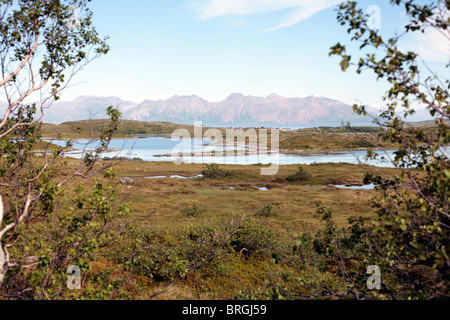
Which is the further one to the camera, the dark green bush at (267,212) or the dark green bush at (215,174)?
the dark green bush at (215,174)

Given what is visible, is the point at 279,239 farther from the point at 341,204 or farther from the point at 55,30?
the point at 341,204

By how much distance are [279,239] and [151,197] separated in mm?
30718

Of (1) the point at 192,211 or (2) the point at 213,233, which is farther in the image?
(1) the point at 192,211

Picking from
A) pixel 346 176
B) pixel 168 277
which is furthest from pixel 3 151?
pixel 346 176

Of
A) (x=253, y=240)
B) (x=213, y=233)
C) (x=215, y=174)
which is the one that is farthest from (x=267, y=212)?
(x=215, y=174)

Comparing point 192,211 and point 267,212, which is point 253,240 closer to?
point 267,212

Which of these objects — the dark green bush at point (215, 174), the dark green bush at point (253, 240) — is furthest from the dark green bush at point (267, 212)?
the dark green bush at point (215, 174)

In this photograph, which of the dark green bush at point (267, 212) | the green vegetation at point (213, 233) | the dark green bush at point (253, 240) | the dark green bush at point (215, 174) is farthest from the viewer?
the dark green bush at point (215, 174)

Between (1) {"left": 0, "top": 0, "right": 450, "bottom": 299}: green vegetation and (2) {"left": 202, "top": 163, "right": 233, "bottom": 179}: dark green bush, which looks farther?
(2) {"left": 202, "top": 163, "right": 233, "bottom": 179}: dark green bush

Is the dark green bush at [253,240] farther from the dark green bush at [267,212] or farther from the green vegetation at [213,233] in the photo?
the dark green bush at [267,212]

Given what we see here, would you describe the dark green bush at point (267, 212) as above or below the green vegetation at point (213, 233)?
below

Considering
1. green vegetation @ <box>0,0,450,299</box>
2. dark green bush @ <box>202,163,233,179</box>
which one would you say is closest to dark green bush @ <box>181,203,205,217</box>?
green vegetation @ <box>0,0,450,299</box>

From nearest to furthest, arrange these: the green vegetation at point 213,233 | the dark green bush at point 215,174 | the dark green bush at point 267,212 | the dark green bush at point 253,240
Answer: the green vegetation at point 213,233 < the dark green bush at point 253,240 < the dark green bush at point 267,212 < the dark green bush at point 215,174

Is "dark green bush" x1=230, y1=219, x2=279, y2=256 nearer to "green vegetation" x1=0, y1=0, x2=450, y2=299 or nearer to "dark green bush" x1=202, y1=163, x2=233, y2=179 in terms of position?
"green vegetation" x1=0, y1=0, x2=450, y2=299
